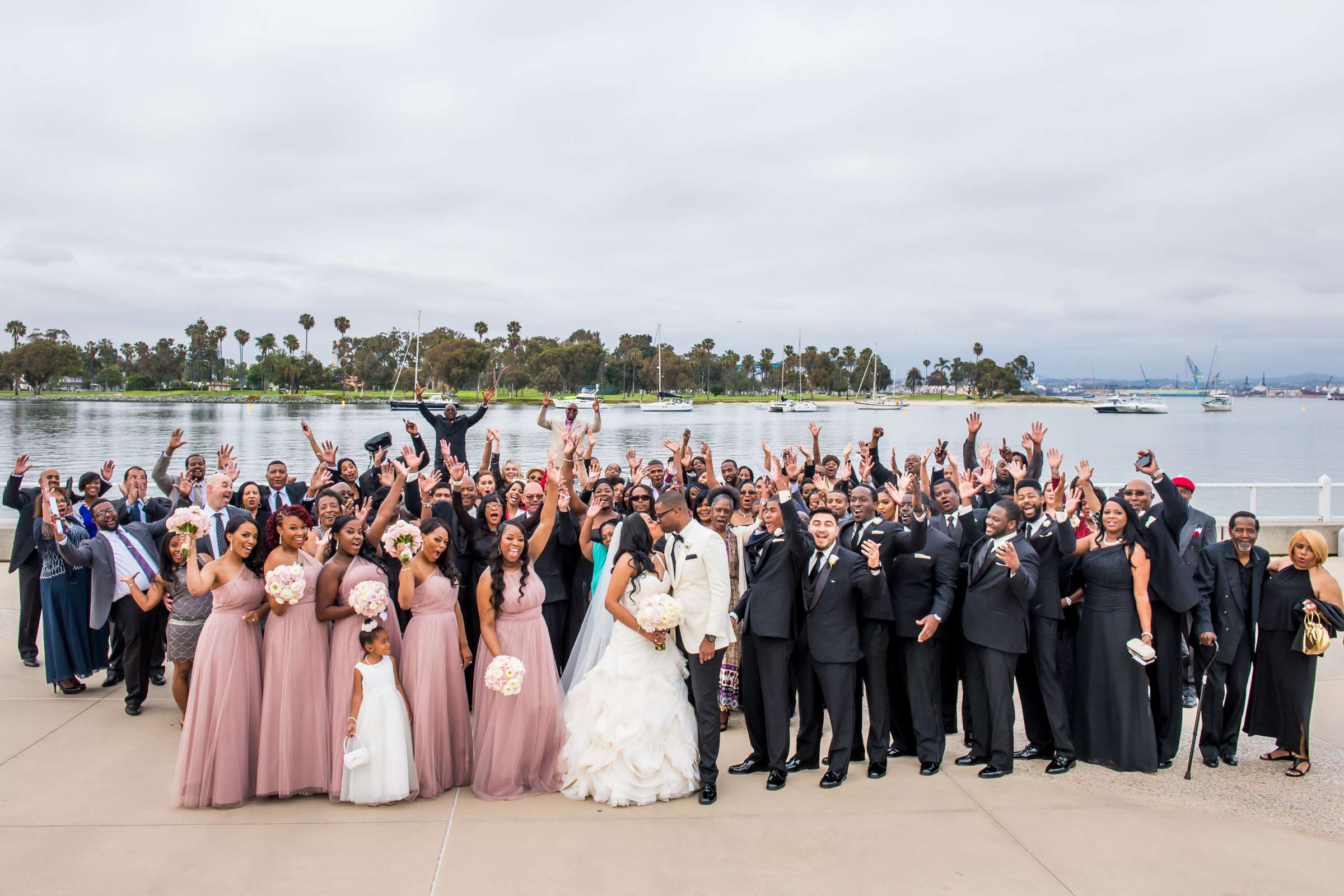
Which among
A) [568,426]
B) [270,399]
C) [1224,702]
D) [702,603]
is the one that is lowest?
[1224,702]

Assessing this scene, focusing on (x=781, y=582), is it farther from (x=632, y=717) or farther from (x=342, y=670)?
(x=342, y=670)

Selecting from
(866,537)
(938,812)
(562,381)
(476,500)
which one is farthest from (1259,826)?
(562,381)

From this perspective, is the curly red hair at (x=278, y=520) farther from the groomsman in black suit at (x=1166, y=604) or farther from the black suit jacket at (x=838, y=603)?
the groomsman in black suit at (x=1166, y=604)

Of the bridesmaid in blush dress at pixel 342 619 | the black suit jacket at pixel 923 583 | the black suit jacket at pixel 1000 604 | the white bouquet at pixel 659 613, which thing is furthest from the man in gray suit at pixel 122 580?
the black suit jacket at pixel 1000 604

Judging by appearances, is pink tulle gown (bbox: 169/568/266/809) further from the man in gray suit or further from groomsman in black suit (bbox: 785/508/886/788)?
groomsman in black suit (bbox: 785/508/886/788)

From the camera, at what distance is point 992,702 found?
6156 millimetres

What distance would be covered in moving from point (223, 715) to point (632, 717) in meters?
2.52

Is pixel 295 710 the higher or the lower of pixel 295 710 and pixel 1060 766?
the higher

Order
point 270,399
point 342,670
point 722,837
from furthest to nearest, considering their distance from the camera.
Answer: point 270,399 < point 342,670 < point 722,837

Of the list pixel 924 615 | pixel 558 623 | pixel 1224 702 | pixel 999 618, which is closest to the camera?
pixel 999 618

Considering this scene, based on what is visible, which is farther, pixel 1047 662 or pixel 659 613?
pixel 1047 662

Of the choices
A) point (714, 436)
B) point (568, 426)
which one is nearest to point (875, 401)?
point (714, 436)

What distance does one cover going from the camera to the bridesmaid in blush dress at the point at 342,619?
5648 mm

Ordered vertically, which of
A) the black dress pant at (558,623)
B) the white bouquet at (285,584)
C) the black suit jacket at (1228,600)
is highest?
the white bouquet at (285,584)
